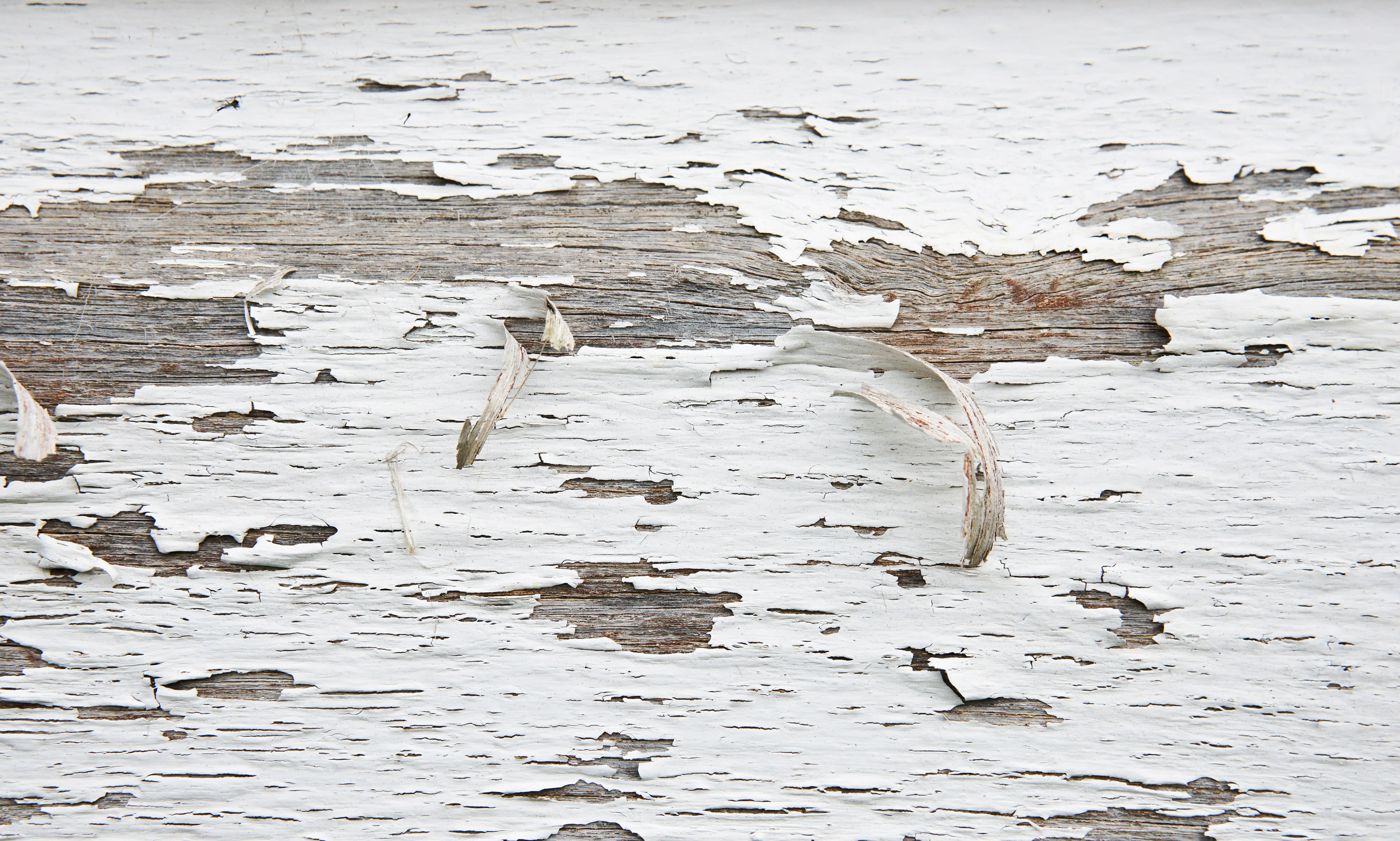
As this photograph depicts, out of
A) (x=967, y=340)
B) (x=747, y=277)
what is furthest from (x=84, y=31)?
(x=967, y=340)

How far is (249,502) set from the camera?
0.70 m

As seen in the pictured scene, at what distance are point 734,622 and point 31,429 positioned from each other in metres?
0.77

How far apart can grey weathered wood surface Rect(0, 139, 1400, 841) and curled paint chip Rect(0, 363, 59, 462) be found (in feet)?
0.05

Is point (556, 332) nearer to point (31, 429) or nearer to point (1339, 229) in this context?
point (31, 429)

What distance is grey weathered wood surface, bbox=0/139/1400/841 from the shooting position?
0.70 meters

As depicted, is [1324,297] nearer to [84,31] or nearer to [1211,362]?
[1211,362]

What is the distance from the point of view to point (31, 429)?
0.68m

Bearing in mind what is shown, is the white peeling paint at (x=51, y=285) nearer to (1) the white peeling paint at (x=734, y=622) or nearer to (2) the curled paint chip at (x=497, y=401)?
(1) the white peeling paint at (x=734, y=622)

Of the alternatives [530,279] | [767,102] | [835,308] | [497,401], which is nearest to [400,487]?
[497,401]

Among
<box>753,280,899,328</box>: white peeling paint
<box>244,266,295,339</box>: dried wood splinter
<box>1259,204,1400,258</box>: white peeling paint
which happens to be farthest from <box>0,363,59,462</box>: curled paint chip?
<box>1259,204,1400,258</box>: white peeling paint

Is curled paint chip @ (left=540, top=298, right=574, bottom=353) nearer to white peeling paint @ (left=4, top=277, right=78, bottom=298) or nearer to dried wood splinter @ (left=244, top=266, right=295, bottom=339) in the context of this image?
dried wood splinter @ (left=244, top=266, right=295, bottom=339)

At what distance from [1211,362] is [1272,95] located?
359 millimetres

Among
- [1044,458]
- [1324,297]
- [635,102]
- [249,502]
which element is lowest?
[249,502]

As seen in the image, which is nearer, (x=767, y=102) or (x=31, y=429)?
(x=31, y=429)
